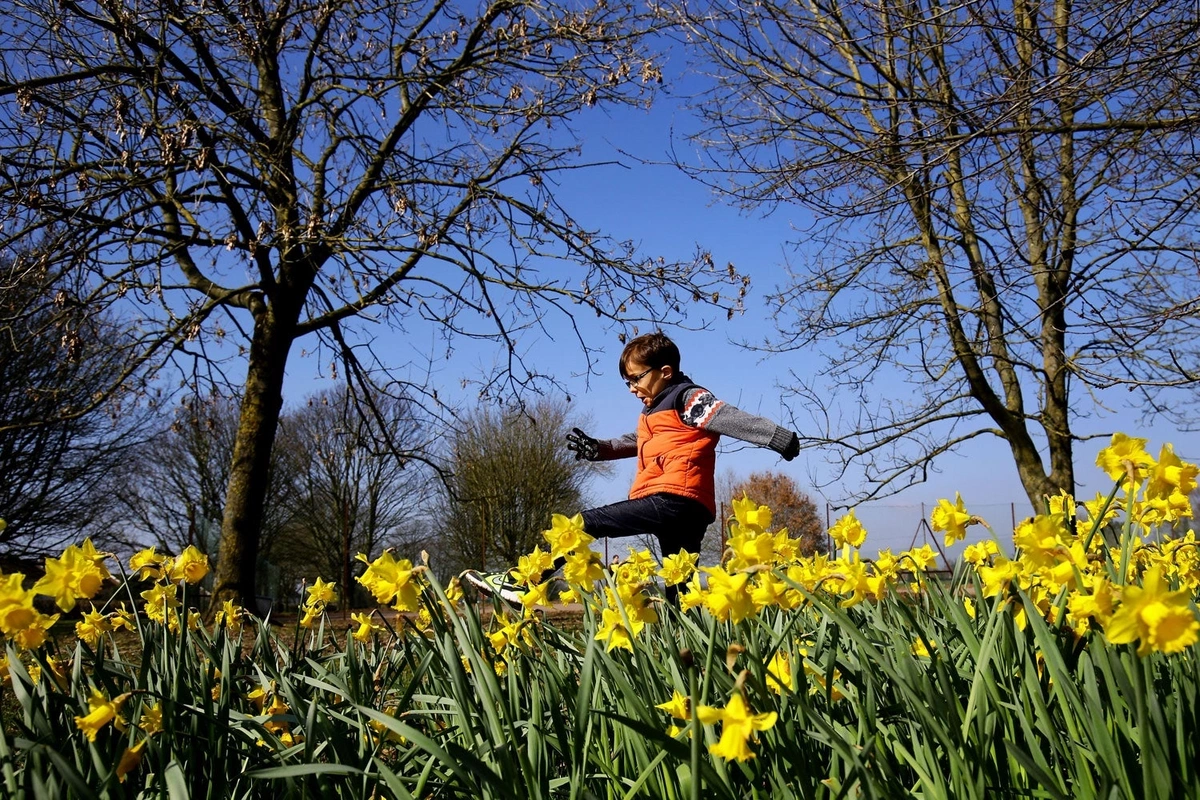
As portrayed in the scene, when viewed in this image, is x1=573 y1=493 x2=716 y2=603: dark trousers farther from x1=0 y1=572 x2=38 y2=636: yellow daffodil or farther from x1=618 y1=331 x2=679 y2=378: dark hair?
x1=0 y1=572 x2=38 y2=636: yellow daffodil

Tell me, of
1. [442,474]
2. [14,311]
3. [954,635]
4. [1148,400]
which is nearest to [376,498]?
[442,474]

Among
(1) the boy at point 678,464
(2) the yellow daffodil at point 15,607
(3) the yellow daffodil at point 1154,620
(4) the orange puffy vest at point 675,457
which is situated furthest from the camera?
(4) the orange puffy vest at point 675,457

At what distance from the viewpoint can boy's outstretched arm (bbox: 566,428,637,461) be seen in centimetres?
448

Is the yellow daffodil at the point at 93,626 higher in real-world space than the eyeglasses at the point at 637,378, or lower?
lower

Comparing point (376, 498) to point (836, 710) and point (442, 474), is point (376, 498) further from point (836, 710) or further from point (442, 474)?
point (836, 710)

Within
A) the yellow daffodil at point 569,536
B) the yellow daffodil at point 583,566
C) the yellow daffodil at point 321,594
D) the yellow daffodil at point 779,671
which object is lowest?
the yellow daffodil at point 779,671

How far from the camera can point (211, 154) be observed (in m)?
5.62

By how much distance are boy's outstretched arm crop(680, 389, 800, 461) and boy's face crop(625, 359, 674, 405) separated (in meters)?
0.29

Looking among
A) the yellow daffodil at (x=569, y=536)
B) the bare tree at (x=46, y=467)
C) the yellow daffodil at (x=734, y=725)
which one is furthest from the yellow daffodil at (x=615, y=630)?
the bare tree at (x=46, y=467)

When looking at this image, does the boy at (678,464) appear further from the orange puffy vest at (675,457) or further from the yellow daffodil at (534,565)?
the yellow daffodil at (534,565)

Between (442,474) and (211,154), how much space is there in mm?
4180

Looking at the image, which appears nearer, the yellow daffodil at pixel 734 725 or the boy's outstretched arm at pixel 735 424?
the yellow daffodil at pixel 734 725

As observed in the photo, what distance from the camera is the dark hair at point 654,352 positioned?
4336mm

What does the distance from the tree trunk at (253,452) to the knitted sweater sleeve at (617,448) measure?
3.75 metres
